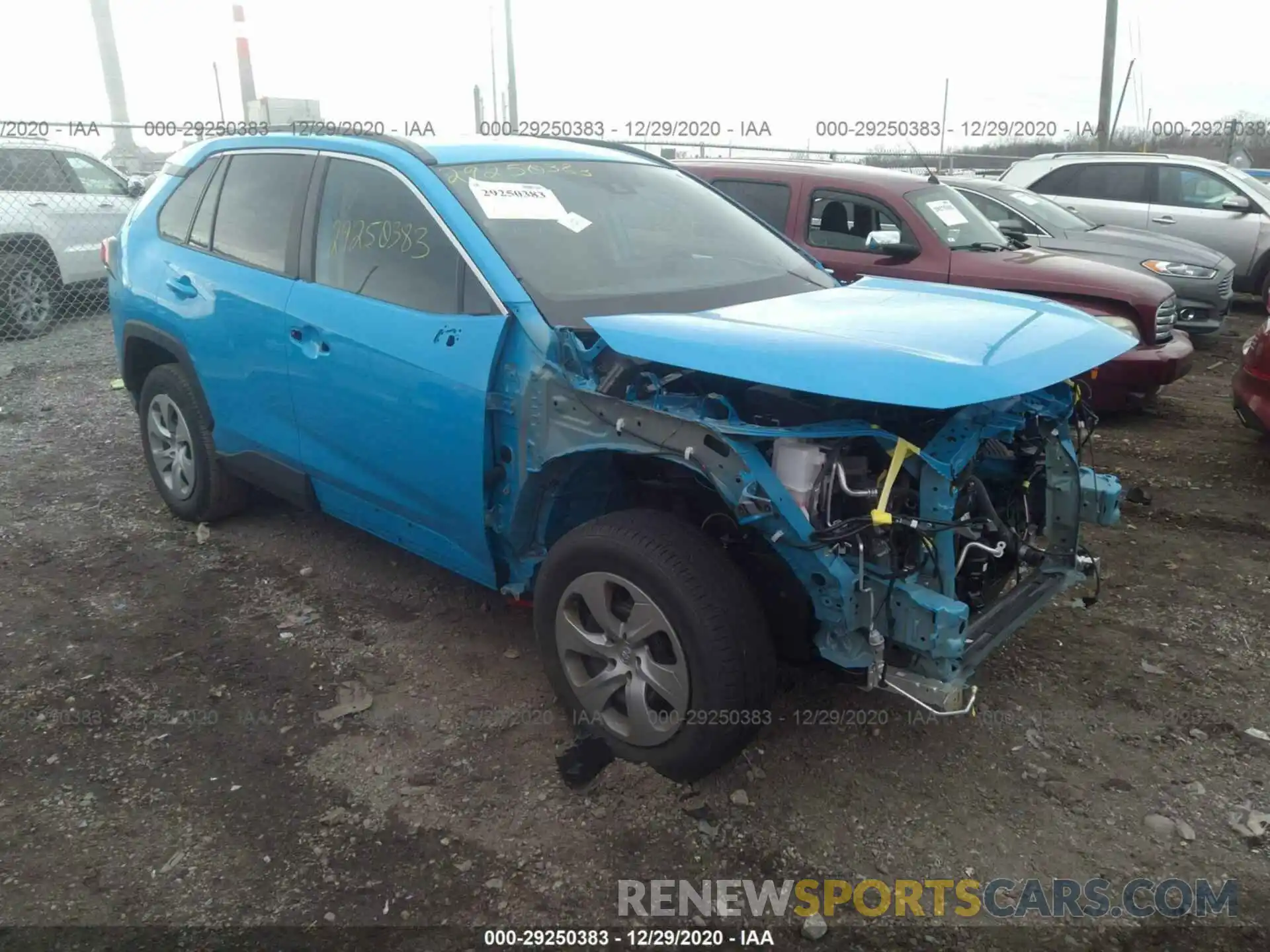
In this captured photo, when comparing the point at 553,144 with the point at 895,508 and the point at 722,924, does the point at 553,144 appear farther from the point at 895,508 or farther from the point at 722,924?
the point at 722,924

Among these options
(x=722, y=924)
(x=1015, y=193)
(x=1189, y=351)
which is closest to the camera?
(x=722, y=924)

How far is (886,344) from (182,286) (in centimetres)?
333

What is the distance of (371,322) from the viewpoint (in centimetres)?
339

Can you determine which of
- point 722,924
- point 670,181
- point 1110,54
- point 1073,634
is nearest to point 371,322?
point 670,181

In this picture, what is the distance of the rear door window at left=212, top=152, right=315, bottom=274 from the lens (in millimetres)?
3895

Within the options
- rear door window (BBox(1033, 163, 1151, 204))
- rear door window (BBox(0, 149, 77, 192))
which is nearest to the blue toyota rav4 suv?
rear door window (BBox(0, 149, 77, 192))

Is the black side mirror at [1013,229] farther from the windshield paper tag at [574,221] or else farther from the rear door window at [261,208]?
the rear door window at [261,208]

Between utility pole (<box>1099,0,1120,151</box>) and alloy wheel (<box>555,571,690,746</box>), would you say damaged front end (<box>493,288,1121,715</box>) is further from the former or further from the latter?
utility pole (<box>1099,0,1120,151</box>)

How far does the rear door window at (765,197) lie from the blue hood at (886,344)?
373 centimetres

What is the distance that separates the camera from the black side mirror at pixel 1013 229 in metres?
7.67

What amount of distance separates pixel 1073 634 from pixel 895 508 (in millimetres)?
1583

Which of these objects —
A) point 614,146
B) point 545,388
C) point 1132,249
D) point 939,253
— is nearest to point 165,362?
point 614,146

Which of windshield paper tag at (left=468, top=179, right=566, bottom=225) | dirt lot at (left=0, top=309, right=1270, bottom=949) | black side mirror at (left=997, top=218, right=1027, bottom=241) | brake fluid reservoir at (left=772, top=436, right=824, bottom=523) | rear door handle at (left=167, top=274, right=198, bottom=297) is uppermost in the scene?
windshield paper tag at (left=468, top=179, right=566, bottom=225)

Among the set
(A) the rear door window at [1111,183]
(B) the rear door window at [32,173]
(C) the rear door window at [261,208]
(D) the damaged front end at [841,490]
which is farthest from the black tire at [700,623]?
(A) the rear door window at [1111,183]
